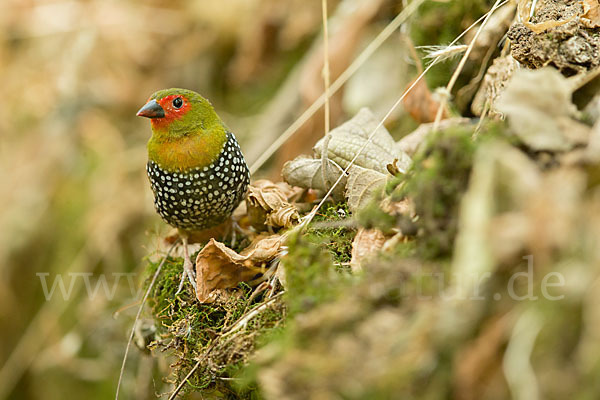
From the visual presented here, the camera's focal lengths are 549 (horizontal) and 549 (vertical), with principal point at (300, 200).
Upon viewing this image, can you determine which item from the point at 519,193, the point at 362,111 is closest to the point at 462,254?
the point at 519,193

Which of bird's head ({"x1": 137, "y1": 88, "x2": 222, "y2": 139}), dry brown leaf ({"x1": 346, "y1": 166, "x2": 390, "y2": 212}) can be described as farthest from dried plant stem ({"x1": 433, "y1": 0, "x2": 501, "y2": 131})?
bird's head ({"x1": 137, "y1": 88, "x2": 222, "y2": 139})

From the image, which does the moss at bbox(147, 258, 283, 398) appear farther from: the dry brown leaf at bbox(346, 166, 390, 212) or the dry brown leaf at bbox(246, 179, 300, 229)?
the dry brown leaf at bbox(346, 166, 390, 212)

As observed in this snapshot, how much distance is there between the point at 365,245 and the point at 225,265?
0.65 meters

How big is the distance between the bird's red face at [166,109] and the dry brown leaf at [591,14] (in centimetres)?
164

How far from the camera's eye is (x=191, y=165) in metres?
2.42

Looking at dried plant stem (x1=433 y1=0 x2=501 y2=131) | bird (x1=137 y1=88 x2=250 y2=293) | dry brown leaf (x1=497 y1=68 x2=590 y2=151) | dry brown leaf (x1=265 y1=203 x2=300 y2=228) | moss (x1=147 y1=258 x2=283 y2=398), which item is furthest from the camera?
bird (x1=137 y1=88 x2=250 y2=293)

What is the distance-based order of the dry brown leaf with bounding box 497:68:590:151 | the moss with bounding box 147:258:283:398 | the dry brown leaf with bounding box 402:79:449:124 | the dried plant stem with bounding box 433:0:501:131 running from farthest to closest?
the dry brown leaf with bounding box 402:79:449:124 → the moss with bounding box 147:258:283:398 → the dried plant stem with bounding box 433:0:501:131 → the dry brown leaf with bounding box 497:68:590:151

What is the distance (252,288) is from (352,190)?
1.71 feet

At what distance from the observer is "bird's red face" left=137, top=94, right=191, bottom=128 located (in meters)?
2.51

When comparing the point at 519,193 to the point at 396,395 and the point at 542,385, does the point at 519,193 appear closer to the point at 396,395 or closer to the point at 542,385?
the point at 542,385

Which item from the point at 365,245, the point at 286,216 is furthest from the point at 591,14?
the point at 286,216

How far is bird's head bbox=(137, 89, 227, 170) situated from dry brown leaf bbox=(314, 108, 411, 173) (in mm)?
514

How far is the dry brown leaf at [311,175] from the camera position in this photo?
2.22m

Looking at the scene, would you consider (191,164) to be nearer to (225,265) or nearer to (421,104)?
(225,265)
